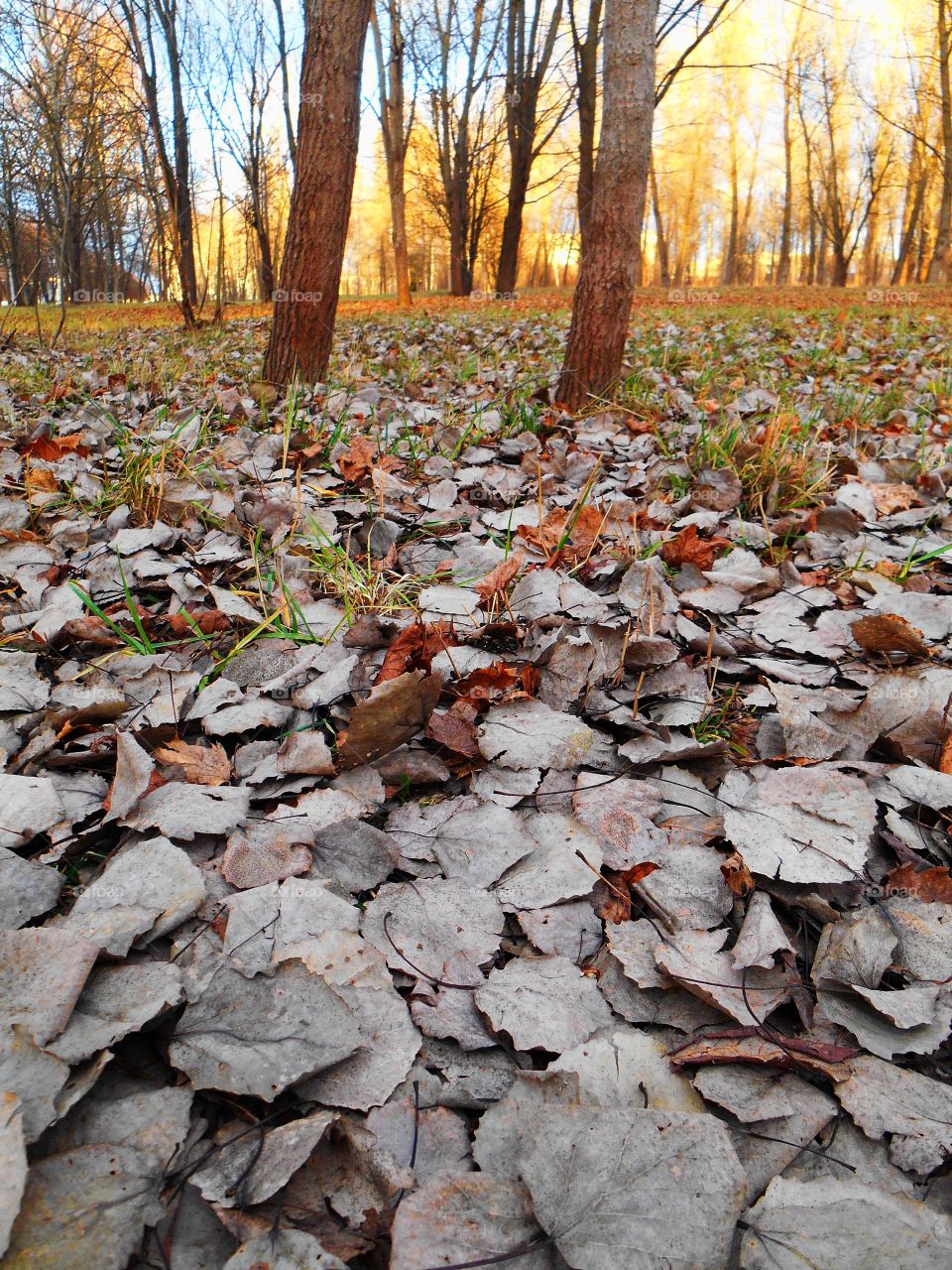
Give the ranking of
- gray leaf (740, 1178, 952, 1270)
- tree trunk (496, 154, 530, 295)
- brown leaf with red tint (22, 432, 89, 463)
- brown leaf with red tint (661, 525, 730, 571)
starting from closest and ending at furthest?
gray leaf (740, 1178, 952, 1270)
brown leaf with red tint (661, 525, 730, 571)
brown leaf with red tint (22, 432, 89, 463)
tree trunk (496, 154, 530, 295)

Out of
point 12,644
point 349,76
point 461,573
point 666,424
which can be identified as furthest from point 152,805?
point 349,76

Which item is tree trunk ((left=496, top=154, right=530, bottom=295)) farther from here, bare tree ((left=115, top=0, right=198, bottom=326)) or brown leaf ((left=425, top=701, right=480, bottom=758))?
brown leaf ((left=425, top=701, right=480, bottom=758))

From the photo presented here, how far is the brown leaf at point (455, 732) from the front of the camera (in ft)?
4.16

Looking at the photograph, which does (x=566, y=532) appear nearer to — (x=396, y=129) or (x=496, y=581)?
(x=496, y=581)

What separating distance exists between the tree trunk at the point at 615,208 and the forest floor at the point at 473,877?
160 centimetres

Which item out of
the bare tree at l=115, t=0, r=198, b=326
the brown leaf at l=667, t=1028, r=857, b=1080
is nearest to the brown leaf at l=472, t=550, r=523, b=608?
the brown leaf at l=667, t=1028, r=857, b=1080

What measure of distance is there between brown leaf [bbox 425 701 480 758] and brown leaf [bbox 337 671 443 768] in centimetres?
4

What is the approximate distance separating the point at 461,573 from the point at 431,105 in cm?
1922

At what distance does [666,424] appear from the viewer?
10.8 ft

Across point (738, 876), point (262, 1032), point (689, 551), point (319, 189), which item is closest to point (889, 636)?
point (689, 551)

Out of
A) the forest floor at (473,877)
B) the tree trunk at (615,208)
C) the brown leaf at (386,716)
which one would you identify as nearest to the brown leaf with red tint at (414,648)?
the forest floor at (473,877)

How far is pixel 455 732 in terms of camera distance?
129 cm

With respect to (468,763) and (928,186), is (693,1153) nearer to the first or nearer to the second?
(468,763)

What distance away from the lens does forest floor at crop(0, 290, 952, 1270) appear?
688mm
